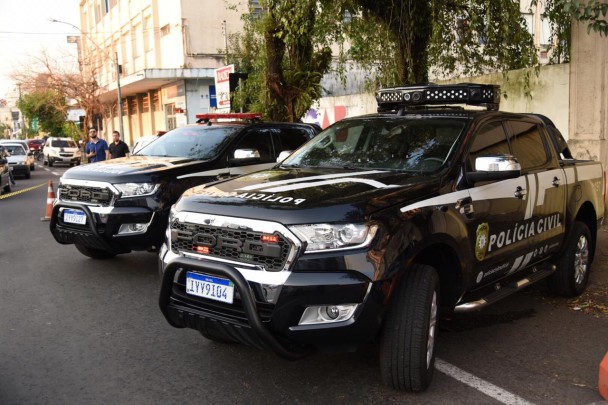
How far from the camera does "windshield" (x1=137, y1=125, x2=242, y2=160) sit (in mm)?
7734

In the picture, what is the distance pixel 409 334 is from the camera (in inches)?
143

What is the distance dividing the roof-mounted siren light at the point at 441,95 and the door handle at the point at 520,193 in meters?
0.90

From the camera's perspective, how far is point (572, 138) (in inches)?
395

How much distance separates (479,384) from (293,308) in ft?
4.71

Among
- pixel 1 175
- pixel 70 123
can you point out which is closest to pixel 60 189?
pixel 1 175

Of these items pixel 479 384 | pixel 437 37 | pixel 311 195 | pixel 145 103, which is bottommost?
pixel 479 384

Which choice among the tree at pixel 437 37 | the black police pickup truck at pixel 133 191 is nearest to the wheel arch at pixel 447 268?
the black police pickup truck at pixel 133 191

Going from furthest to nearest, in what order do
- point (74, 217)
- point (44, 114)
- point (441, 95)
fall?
point (44, 114)
point (74, 217)
point (441, 95)

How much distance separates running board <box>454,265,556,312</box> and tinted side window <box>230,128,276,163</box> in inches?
155

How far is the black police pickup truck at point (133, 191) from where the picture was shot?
6.62 metres

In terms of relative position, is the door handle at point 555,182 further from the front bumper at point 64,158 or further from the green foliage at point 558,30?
the front bumper at point 64,158

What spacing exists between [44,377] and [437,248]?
2.78 meters

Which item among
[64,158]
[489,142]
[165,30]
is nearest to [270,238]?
[489,142]

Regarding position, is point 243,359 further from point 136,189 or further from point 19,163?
point 19,163
